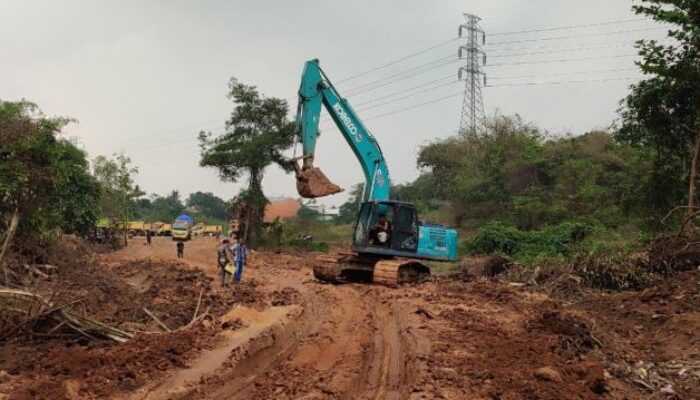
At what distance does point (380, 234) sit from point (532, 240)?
11138mm

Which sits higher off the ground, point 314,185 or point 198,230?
point 314,185

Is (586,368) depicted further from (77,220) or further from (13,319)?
(77,220)

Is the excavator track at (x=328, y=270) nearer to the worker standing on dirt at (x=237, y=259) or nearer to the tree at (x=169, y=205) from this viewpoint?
the worker standing on dirt at (x=237, y=259)

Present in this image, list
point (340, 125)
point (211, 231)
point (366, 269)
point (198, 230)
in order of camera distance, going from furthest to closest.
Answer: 1. point (211, 231)
2. point (198, 230)
3. point (340, 125)
4. point (366, 269)

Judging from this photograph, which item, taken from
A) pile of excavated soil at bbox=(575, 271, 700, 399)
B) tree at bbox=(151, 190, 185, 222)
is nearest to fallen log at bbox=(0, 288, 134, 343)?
pile of excavated soil at bbox=(575, 271, 700, 399)

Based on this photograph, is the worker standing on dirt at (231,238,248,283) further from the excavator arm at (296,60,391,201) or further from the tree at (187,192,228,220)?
the tree at (187,192,228,220)

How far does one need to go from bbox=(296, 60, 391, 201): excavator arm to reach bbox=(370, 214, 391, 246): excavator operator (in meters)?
1.64

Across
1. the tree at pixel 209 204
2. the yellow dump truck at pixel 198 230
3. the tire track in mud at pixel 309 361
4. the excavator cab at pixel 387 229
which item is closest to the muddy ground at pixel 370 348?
the tire track in mud at pixel 309 361

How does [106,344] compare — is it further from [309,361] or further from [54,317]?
[309,361]

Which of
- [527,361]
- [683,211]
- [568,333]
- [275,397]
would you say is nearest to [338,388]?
[275,397]

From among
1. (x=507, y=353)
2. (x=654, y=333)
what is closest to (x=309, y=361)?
(x=507, y=353)

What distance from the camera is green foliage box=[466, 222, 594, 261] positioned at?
23.3 m

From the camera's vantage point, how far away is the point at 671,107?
17109 mm

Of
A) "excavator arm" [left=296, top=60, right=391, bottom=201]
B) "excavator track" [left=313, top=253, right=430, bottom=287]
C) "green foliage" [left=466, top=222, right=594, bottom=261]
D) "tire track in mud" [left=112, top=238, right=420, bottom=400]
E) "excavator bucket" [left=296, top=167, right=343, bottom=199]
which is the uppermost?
"excavator arm" [left=296, top=60, right=391, bottom=201]
